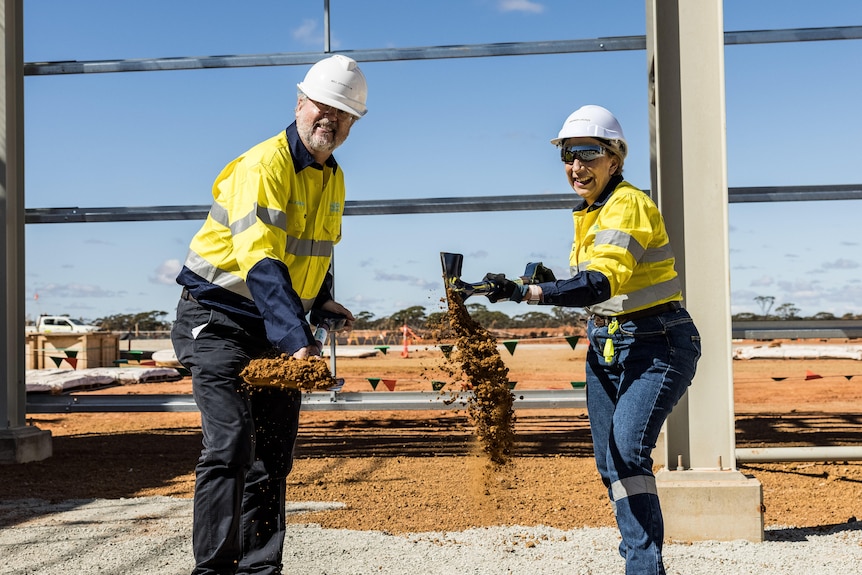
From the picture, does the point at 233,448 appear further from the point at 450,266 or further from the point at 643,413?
the point at 643,413

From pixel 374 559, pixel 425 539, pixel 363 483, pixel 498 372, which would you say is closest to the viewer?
pixel 498 372

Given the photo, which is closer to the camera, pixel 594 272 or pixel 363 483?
pixel 594 272

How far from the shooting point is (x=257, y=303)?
2701 mm

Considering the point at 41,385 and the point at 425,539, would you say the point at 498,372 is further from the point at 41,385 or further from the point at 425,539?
the point at 41,385

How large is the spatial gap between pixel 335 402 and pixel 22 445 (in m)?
2.43

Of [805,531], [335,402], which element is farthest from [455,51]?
[805,531]

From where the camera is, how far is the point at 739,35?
20.2 ft

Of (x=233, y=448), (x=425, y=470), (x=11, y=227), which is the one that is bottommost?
(x=425, y=470)

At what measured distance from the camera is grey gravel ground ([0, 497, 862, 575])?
12.2 feet

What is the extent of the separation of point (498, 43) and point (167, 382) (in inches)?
515

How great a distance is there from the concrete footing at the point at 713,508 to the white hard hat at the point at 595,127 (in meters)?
1.96

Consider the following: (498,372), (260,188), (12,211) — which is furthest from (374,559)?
(12,211)

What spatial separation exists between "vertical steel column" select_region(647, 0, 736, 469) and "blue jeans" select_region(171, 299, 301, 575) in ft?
6.96

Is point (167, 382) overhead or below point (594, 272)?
below
